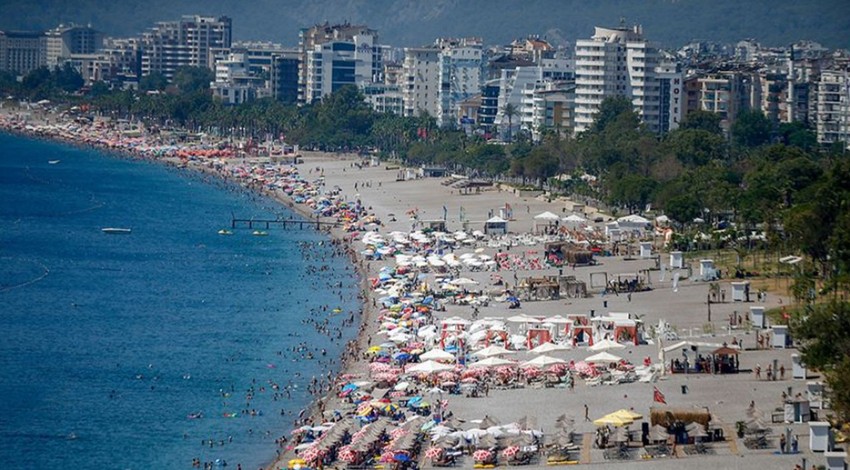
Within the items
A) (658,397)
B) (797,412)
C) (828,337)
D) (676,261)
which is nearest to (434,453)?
(658,397)

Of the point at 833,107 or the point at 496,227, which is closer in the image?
the point at 496,227

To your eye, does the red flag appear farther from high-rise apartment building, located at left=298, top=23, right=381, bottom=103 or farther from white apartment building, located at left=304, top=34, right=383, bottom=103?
high-rise apartment building, located at left=298, top=23, right=381, bottom=103

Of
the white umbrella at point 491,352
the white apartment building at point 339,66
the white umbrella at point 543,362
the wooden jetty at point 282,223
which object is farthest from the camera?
the white apartment building at point 339,66

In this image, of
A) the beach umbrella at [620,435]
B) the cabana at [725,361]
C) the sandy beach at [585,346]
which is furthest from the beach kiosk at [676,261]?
the beach umbrella at [620,435]

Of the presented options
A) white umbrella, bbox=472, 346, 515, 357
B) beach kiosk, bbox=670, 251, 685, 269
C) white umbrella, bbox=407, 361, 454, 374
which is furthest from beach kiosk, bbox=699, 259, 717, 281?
white umbrella, bbox=407, 361, 454, 374

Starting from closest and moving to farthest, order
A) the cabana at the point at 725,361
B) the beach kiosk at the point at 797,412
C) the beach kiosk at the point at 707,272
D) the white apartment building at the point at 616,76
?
the beach kiosk at the point at 797,412
the cabana at the point at 725,361
the beach kiosk at the point at 707,272
the white apartment building at the point at 616,76

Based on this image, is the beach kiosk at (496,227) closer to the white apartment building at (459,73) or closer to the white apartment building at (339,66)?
the white apartment building at (459,73)

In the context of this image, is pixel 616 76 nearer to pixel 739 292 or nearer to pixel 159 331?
pixel 739 292
